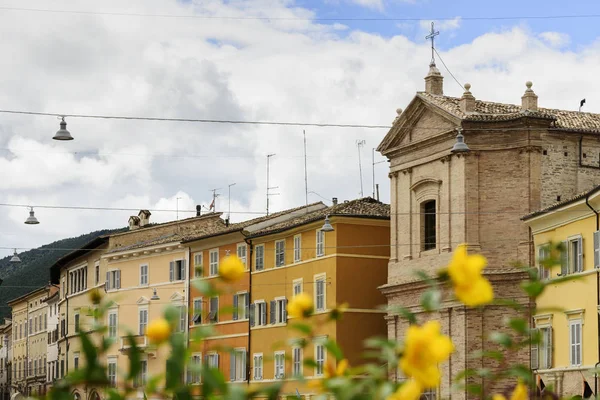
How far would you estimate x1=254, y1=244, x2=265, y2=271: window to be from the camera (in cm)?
5462

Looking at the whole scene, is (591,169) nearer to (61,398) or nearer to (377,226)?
(377,226)

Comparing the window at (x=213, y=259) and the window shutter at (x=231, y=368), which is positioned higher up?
the window at (x=213, y=259)

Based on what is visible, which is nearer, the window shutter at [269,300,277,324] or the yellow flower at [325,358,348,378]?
the yellow flower at [325,358,348,378]

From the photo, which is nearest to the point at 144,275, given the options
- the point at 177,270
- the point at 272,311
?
the point at 177,270

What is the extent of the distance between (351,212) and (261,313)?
269 inches

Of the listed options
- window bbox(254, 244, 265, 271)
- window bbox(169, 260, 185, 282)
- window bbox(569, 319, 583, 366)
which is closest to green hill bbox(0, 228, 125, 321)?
window bbox(169, 260, 185, 282)

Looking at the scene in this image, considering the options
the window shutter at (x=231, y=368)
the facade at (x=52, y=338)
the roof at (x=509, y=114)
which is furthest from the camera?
the facade at (x=52, y=338)

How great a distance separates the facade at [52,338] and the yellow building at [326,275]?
27094mm

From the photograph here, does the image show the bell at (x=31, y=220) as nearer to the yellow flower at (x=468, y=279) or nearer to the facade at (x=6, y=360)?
the yellow flower at (x=468, y=279)

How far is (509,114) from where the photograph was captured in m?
42.7

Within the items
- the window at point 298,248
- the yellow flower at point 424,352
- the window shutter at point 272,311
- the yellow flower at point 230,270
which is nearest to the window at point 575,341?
the window at point 298,248

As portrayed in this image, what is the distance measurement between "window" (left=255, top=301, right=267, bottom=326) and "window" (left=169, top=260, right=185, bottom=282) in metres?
7.04

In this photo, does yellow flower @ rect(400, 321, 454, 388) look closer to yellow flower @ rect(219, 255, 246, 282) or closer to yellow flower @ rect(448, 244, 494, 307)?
yellow flower @ rect(448, 244, 494, 307)

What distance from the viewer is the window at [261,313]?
5334 cm
